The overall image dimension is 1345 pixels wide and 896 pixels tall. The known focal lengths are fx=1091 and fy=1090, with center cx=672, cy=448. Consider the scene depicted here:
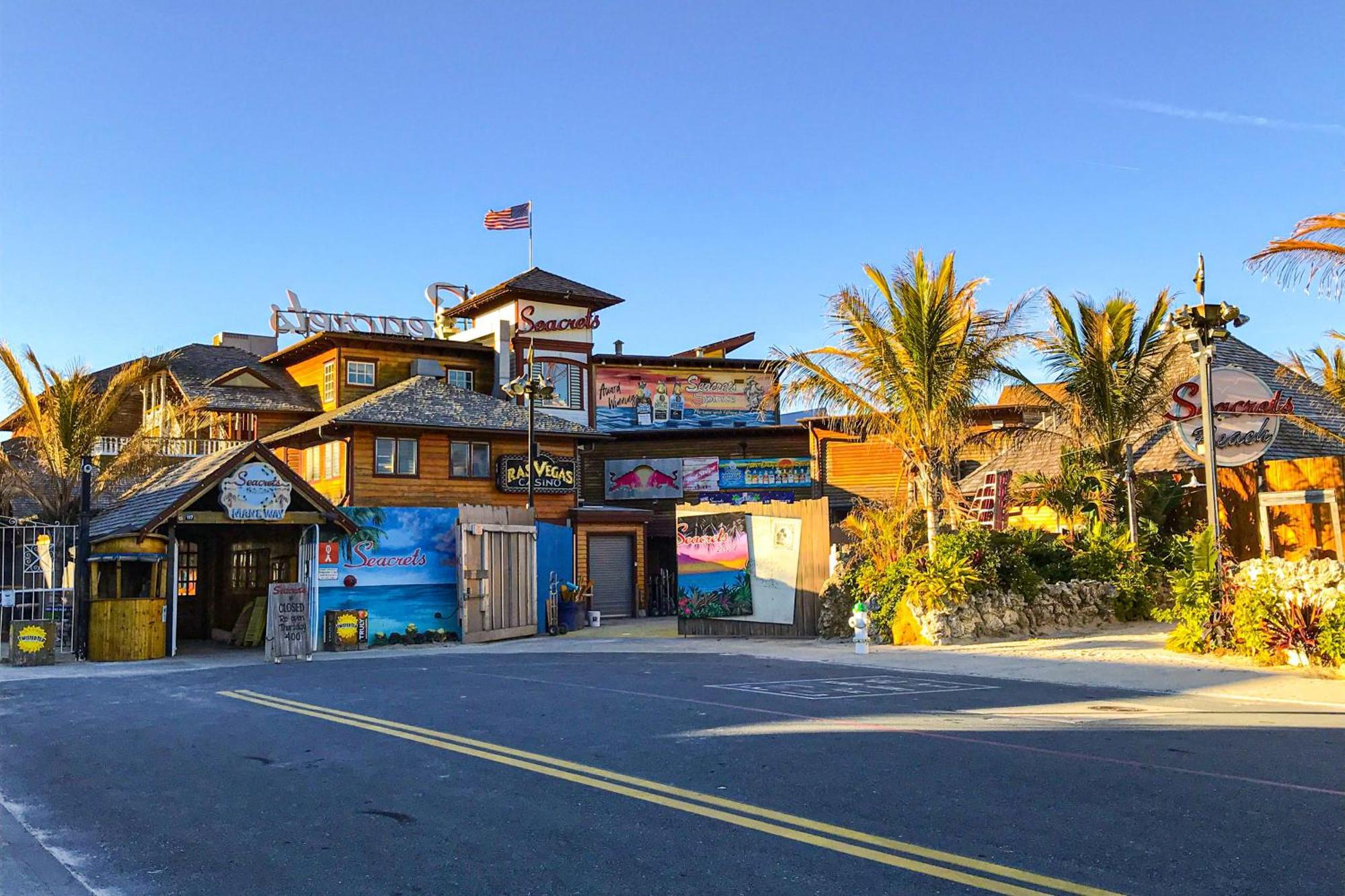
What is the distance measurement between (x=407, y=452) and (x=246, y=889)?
2595cm

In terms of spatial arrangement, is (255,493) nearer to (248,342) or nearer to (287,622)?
(287,622)

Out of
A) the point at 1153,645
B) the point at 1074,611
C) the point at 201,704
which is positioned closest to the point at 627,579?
the point at 1074,611

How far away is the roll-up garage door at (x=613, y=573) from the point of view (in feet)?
110

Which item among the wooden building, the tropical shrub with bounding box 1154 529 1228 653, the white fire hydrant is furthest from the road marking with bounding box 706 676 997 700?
the wooden building

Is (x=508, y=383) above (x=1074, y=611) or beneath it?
above

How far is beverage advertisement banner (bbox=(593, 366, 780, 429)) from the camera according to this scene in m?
45.4

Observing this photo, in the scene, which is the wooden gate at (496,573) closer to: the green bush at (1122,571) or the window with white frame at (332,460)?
the window with white frame at (332,460)

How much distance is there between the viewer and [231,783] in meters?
8.03

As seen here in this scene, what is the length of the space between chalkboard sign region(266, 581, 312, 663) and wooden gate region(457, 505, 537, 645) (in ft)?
14.8

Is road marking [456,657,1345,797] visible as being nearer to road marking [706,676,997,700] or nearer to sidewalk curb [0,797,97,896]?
road marking [706,676,997,700]

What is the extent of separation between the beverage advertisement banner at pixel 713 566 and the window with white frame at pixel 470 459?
9668 mm

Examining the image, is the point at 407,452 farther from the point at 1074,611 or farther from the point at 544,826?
the point at 544,826

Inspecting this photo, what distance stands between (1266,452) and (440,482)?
819 inches

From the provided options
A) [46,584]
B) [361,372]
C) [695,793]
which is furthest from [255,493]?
[695,793]
